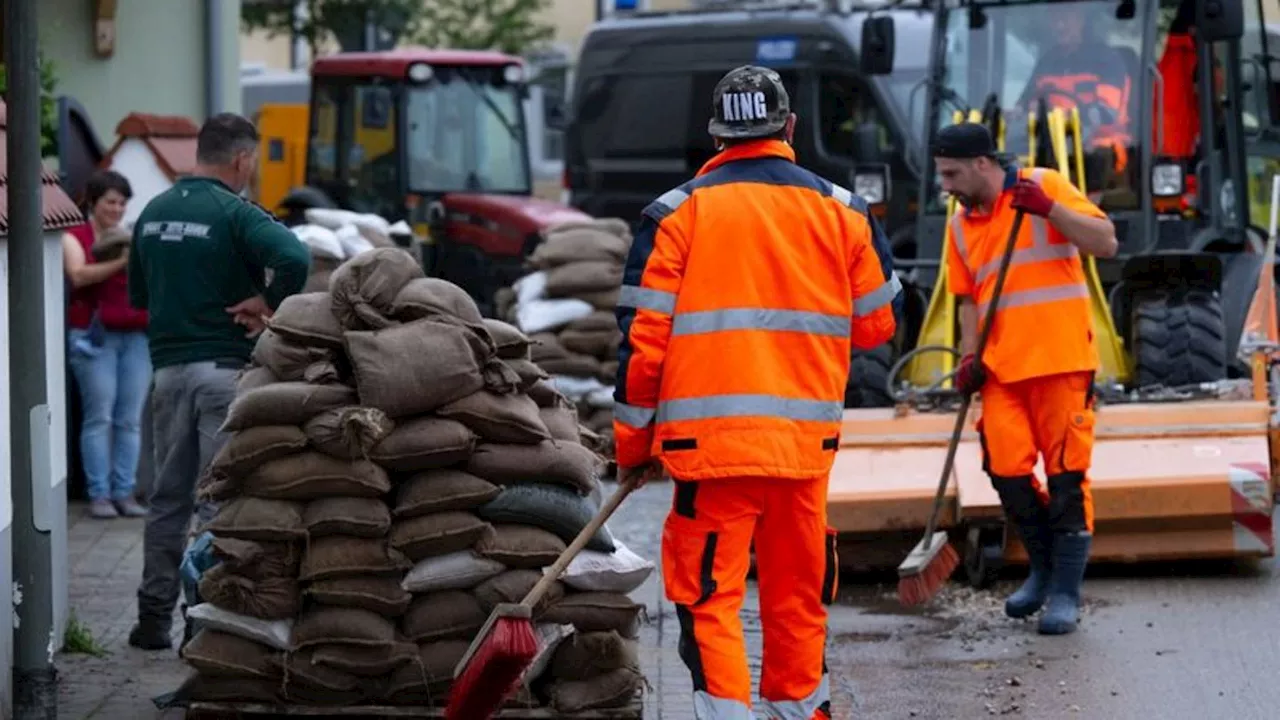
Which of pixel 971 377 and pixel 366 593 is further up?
pixel 971 377

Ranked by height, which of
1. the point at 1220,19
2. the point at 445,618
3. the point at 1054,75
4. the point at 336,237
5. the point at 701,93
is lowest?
the point at 445,618

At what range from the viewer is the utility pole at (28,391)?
265 inches

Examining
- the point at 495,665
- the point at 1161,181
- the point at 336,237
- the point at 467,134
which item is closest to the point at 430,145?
the point at 467,134

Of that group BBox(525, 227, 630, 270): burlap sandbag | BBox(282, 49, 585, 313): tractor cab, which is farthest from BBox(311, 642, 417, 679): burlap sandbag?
BBox(282, 49, 585, 313): tractor cab

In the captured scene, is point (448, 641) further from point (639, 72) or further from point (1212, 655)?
point (639, 72)

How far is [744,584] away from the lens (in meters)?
6.29

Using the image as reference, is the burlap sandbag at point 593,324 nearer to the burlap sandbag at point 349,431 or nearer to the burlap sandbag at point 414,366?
the burlap sandbag at point 414,366

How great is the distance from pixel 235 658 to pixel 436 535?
0.67 meters

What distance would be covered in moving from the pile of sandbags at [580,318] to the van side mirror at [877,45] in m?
1.79

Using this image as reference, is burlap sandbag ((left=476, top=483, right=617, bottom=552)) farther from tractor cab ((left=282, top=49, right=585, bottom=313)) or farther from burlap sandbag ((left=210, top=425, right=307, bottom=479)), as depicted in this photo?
tractor cab ((left=282, top=49, right=585, bottom=313))

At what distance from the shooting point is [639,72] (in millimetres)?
22906

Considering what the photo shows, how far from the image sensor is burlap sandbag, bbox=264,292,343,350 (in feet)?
23.5

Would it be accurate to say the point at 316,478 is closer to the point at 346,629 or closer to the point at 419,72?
the point at 346,629

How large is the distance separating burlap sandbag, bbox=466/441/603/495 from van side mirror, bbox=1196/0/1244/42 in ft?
19.4
